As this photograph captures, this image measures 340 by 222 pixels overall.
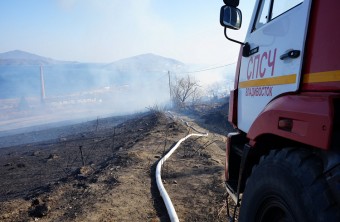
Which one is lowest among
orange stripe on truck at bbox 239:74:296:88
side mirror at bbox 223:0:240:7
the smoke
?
the smoke

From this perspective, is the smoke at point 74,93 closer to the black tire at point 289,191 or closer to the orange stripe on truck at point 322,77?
the black tire at point 289,191

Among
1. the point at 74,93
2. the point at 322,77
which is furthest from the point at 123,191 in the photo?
the point at 74,93

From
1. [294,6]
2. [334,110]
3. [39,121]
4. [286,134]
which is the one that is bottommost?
[39,121]

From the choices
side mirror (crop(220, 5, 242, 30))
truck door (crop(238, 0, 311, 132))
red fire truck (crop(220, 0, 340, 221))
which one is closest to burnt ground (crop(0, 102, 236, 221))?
truck door (crop(238, 0, 311, 132))

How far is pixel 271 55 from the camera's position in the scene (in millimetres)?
2711

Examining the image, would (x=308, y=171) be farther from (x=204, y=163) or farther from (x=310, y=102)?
(x=204, y=163)

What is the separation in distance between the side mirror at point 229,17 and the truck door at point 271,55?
0.23 meters

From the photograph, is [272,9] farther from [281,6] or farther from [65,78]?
[65,78]

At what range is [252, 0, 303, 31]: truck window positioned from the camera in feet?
8.56

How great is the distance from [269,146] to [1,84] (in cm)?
6871

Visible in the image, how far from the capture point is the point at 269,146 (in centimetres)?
273

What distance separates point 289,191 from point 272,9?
6.02ft

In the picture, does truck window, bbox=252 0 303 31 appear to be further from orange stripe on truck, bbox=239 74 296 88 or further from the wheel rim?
the wheel rim

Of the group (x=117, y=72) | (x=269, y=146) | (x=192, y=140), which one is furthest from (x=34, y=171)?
(x=117, y=72)
